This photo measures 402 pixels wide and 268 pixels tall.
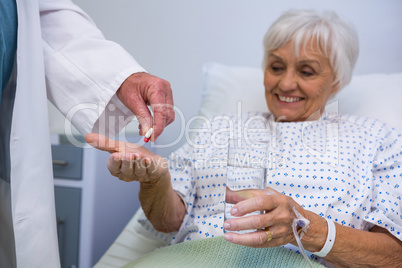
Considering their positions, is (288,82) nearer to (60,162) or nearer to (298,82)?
(298,82)

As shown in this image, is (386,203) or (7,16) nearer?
(7,16)

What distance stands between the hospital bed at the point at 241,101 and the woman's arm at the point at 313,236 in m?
0.52

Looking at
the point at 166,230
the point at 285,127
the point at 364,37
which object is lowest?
the point at 166,230

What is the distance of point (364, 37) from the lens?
1746mm

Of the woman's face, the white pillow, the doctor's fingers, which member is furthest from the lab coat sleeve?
the white pillow

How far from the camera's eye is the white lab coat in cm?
85

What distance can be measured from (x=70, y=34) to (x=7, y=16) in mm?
162

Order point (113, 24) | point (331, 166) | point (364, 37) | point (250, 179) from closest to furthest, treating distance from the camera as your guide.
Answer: point (250, 179), point (331, 166), point (364, 37), point (113, 24)

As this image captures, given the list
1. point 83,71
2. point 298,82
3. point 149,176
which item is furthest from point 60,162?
point 298,82

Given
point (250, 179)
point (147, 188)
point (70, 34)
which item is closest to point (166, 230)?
point (147, 188)

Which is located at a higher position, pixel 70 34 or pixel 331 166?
pixel 70 34

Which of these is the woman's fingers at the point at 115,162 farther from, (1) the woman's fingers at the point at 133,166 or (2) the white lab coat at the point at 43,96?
(2) the white lab coat at the point at 43,96

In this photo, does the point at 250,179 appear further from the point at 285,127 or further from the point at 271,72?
the point at 271,72

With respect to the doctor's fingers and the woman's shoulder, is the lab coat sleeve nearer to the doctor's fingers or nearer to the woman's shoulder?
the doctor's fingers
